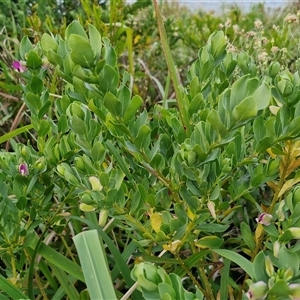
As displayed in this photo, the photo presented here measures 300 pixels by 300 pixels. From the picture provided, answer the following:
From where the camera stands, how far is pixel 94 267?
52cm

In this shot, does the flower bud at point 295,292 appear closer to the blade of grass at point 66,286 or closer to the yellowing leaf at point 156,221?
the yellowing leaf at point 156,221

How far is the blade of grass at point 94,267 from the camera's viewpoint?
0.49 m

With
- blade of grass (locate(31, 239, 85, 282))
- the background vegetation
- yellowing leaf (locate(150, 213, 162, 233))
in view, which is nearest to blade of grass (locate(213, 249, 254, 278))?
the background vegetation

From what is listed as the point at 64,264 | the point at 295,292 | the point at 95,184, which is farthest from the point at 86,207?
the point at 295,292

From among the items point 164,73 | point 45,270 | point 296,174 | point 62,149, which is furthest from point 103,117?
point 164,73

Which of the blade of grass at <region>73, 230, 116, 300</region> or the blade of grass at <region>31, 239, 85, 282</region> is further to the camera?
the blade of grass at <region>31, 239, 85, 282</region>

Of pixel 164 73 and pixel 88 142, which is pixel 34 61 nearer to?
pixel 88 142

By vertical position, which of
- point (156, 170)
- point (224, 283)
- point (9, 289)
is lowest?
point (224, 283)

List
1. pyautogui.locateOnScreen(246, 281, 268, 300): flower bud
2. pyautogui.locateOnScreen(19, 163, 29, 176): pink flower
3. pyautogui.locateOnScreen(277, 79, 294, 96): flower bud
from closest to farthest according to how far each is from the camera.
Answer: pyautogui.locateOnScreen(246, 281, 268, 300): flower bud < pyautogui.locateOnScreen(277, 79, 294, 96): flower bud < pyautogui.locateOnScreen(19, 163, 29, 176): pink flower

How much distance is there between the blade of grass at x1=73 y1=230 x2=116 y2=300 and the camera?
489mm

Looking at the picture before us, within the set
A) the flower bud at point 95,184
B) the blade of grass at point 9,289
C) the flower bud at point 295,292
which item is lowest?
the blade of grass at point 9,289

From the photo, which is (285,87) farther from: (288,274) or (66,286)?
(66,286)

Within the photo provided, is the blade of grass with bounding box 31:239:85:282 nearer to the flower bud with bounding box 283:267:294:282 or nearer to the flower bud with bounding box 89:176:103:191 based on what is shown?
the flower bud with bounding box 89:176:103:191

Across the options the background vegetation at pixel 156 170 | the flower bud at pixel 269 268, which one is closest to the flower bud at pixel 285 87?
the background vegetation at pixel 156 170
